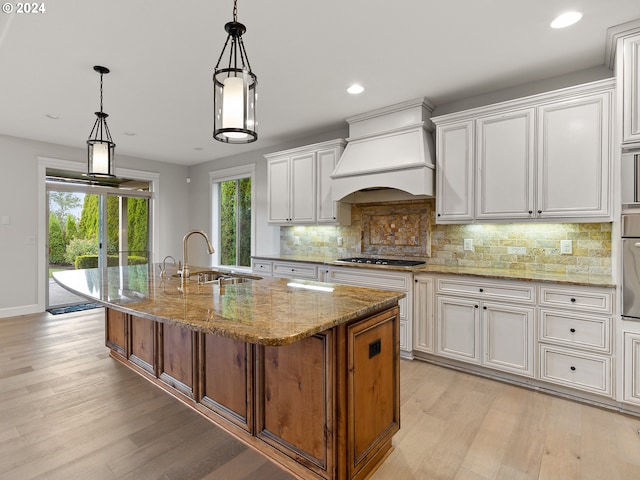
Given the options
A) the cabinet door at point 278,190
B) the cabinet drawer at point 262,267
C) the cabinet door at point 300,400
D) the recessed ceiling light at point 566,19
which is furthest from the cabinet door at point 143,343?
the recessed ceiling light at point 566,19

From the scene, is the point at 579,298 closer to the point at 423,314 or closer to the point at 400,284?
the point at 423,314

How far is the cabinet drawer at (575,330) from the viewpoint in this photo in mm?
2408

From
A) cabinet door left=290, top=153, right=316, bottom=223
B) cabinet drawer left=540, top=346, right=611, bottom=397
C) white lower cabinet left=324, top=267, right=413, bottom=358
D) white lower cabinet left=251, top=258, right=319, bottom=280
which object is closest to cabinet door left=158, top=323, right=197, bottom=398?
white lower cabinet left=324, top=267, right=413, bottom=358

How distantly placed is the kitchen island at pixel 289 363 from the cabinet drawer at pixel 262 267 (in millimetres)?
2338

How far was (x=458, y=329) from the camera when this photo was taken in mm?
3043

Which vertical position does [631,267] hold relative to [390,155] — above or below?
below

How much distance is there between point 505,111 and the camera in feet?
9.78

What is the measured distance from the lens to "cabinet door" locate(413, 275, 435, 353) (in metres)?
3.20


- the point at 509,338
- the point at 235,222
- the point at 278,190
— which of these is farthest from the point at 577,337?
the point at 235,222

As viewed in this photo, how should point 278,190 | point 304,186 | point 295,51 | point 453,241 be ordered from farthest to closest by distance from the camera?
point 278,190
point 304,186
point 453,241
point 295,51

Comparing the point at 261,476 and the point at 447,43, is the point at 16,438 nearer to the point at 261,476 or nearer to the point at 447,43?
the point at 261,476

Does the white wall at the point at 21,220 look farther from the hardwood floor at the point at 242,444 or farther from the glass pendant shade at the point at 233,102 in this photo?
the glass pendant shade at the point at 233,102

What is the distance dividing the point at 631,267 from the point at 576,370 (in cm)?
84

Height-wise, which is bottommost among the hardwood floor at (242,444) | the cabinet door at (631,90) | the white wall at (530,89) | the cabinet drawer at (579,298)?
the hardwood floor at (242,444)
